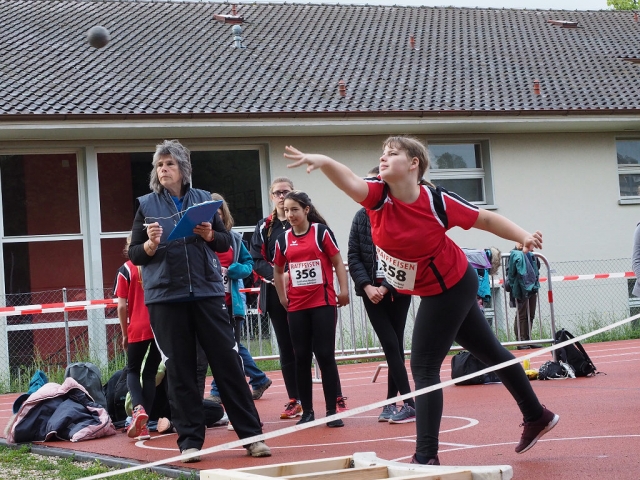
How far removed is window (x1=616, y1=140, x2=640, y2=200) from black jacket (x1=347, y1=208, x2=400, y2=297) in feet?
57.7

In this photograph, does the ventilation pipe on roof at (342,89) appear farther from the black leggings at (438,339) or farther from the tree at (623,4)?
the tree at (623,4)

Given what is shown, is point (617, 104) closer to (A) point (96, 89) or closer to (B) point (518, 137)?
(B) point (518, 137)

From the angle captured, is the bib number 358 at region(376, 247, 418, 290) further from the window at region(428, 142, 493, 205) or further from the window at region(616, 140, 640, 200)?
the window at region(616, 140, 640, 200)

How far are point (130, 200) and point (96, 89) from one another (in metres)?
2.45

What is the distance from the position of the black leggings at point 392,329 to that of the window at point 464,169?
15.2 metres

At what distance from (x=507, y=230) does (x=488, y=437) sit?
231 cm

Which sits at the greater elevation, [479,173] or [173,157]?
[479,173]

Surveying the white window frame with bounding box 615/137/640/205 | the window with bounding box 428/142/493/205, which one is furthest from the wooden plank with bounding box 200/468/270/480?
the white window frame with bounding box 615/137/640/205

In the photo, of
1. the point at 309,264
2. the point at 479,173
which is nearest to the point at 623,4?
the point at 479,173

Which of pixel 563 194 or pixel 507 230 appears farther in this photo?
pixel 563 194

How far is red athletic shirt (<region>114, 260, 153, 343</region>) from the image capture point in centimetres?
895

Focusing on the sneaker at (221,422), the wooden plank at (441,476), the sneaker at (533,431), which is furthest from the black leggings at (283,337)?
the wooden plank at (441,476)

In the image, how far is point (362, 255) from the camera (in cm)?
899

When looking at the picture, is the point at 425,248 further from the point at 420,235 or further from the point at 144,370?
the point at 144,370
